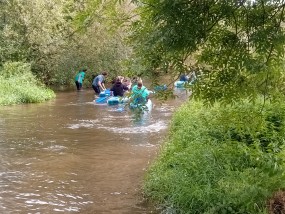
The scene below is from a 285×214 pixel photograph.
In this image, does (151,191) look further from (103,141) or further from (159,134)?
(159,134)

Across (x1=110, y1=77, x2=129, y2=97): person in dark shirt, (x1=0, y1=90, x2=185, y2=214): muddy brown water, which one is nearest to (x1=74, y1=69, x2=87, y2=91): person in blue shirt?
(x1=110, y1=77, x2=129, y2=97): person in dark shirt

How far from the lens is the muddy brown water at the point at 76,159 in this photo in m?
6.17

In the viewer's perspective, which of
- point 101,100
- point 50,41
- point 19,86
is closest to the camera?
point 101,100

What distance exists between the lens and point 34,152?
905 centimetres

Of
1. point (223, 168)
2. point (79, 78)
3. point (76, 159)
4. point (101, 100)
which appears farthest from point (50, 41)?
point (223, 168)

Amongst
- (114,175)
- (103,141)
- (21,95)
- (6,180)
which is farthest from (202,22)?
(21,95)

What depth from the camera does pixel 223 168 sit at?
594cm

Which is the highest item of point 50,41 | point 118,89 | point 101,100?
point 50,41

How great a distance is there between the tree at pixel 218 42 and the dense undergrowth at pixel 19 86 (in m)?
14.2

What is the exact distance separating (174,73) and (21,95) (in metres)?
15.3

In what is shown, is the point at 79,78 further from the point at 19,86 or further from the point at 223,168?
the point at 223,168

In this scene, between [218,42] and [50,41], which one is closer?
[218,42]

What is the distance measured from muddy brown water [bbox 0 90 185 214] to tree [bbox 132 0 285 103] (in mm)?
737

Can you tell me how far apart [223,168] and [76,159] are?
355cm
